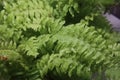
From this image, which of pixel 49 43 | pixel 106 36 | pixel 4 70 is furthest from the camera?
pixel 106 36

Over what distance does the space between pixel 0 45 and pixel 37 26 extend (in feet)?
1.12

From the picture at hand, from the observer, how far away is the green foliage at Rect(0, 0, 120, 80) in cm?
231

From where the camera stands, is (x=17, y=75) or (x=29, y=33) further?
(x=29, y=33)

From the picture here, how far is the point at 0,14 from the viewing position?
2.62 metres

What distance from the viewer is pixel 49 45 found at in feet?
8.17

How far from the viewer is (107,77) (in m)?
2.35

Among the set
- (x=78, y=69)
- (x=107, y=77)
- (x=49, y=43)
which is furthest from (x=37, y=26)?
(x=107, y=77)

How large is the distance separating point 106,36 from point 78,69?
68 cm

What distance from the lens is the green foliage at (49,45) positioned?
231 cm

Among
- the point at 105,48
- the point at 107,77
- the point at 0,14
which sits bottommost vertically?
the point at 107,77

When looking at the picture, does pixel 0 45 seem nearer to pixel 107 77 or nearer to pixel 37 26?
pixel 37 26

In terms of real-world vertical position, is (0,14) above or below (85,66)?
above

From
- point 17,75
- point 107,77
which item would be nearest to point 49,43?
point 17,75

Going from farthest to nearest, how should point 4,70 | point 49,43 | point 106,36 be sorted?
point 106,36, point 49,43, point 4,70
